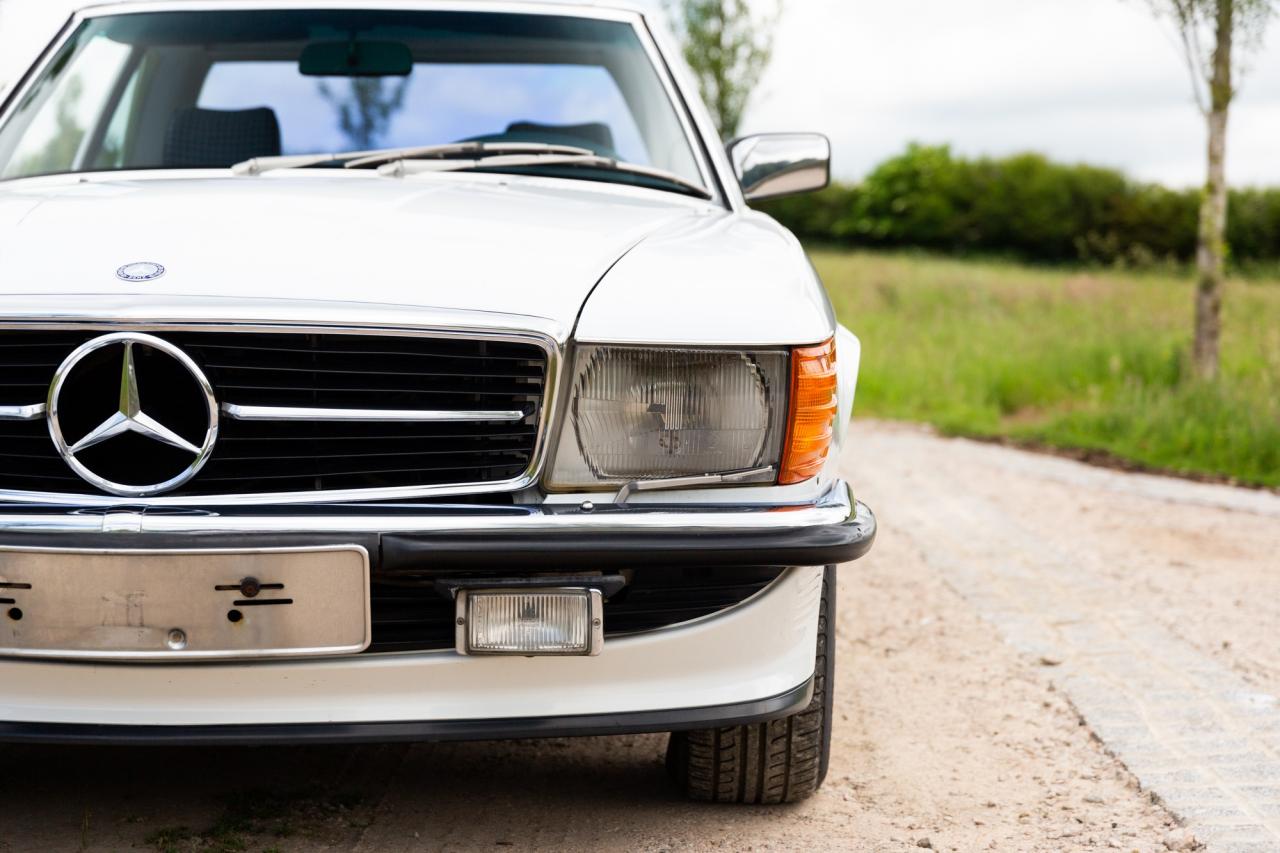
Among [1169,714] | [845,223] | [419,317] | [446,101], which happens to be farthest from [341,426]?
[845,223]

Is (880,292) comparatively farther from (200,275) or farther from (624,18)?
(200,275)

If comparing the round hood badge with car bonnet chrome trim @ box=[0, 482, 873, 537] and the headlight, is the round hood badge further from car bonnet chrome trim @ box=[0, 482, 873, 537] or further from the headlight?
the headlight

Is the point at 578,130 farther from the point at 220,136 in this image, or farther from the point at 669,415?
the point at 669,415

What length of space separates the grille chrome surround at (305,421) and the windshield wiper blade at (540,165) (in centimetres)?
102

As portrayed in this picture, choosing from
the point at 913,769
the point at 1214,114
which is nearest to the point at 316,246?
the point at 913,769

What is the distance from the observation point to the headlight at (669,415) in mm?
2184

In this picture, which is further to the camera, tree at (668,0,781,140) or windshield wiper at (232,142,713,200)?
tree at (668,0,781,140)

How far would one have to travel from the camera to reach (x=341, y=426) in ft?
7.11

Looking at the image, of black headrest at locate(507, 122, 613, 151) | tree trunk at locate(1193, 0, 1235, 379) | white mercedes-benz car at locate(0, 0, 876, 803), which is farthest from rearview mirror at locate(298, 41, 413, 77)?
tree trunk at locate(1193, 0, 1235, 379)

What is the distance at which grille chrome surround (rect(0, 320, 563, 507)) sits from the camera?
208 cm

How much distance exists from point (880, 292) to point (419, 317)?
589 inches

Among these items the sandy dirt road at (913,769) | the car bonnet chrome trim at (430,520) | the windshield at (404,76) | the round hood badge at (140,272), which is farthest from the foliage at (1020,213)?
the round hood badge at (140,272)

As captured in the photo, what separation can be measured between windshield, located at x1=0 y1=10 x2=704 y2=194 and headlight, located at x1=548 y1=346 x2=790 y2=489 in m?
1.35

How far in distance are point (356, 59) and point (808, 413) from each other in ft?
6.32
